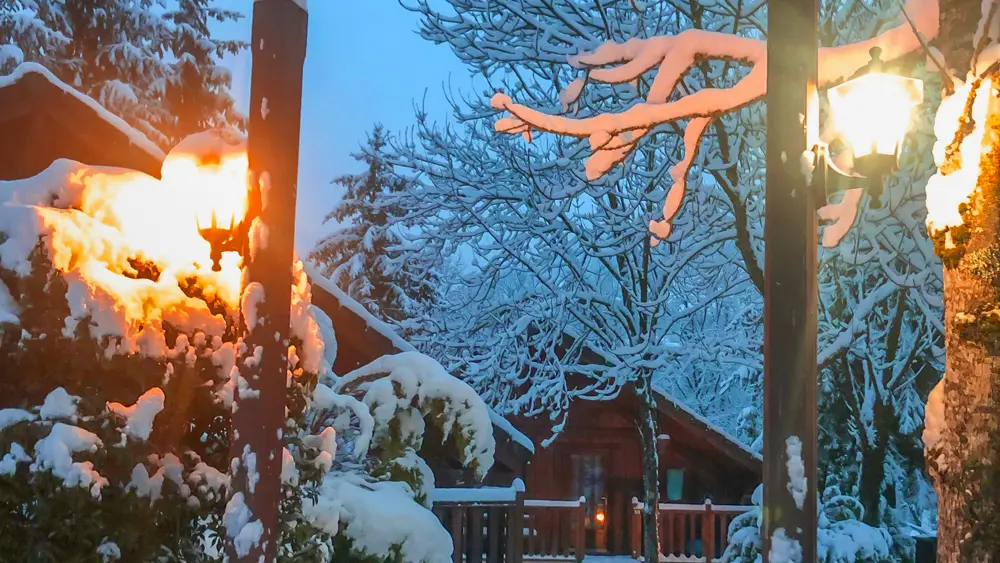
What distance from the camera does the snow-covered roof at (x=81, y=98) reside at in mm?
7707

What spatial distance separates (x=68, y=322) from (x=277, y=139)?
67.4 inches

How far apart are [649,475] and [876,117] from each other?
11374mm

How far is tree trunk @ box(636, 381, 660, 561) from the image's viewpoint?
1423 cm

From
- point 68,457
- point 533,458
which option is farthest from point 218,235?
point 533,458

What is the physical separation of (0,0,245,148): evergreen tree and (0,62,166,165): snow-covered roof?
11.1 m

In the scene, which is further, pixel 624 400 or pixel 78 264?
pixel 624 400

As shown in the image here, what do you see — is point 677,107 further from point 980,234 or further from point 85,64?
point 85,64

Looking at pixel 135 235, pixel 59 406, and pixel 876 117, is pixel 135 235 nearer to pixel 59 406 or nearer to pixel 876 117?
pixel 59 406

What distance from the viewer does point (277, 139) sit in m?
3.65

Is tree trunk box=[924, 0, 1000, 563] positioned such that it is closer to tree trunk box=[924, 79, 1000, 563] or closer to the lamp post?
tree trunk box=[924, 79, 1000, 563]

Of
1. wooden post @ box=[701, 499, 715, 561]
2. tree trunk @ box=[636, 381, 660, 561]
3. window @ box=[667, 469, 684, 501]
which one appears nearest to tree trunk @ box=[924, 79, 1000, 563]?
tree trunk @ box=[636, 381, 660, 561]

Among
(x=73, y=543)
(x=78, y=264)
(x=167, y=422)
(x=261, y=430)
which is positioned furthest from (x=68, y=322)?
(x=261, y=430)

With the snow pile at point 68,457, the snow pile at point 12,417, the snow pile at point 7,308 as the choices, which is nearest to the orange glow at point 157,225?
the snow pile at point 7,308

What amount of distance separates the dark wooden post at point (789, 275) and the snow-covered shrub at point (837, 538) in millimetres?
7884
